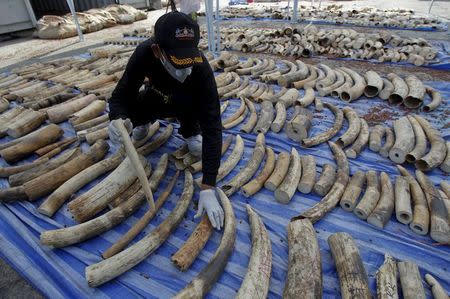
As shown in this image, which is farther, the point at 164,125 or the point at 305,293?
the point at 164,125

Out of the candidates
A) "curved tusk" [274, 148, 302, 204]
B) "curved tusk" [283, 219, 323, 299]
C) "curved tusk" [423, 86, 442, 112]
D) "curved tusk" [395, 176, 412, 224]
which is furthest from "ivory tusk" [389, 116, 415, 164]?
"curved tusk" [283, 219, 323, 299]

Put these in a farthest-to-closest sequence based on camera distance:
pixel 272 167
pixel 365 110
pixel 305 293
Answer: pixel 365 110 → pixel 272 167 → pixel 305 293

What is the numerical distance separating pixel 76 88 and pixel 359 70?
23.8ft

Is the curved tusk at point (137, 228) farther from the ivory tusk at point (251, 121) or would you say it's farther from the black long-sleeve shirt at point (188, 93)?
the ivory tusk at point (251, 121)

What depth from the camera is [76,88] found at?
6430 mm

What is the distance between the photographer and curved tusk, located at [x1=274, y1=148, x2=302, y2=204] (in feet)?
11.1

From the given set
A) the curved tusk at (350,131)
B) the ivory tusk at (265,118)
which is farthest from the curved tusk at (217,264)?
the curved tusk at (350,131)

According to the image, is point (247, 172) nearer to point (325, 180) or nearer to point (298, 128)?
point (325, 180)

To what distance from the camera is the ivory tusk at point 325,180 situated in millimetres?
3488

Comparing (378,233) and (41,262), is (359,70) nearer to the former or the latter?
(378,233)

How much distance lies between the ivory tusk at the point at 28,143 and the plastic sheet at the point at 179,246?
1.01m

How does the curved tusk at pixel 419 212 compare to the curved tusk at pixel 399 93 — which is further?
the curved tusk at pixel 399 93

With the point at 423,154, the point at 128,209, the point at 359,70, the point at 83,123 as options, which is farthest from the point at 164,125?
the point at 359,70

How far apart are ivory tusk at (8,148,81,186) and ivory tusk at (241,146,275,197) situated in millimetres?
2544
